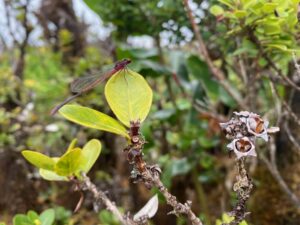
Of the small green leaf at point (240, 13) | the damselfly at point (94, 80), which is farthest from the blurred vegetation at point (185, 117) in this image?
the damselfly at point (94, 80)

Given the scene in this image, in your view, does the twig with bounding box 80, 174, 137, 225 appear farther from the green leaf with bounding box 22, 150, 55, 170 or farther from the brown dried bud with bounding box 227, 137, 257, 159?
the brown dried bud with bounding box 227, 137, 257, 159

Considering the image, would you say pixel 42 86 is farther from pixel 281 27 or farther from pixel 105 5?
pixel 281 27

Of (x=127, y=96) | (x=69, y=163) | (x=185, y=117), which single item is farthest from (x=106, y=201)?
(x=185, y=117)

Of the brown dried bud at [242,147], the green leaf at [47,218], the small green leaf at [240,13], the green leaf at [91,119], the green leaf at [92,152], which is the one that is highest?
the small green leaf at [240,13]

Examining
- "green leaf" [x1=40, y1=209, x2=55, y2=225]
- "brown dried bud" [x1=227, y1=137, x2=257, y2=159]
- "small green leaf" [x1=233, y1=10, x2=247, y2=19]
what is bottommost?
"green leaf" [x1=40, y1=209, x2=55, y2=225]

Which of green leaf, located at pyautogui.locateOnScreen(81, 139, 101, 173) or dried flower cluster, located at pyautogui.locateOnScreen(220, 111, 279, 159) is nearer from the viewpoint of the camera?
dried flower cluster, located at pyautogui.locateOnScreen(220, 111, 279, 159)

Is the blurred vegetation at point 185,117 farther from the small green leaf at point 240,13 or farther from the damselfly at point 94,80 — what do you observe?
the damselfly at point 94,80

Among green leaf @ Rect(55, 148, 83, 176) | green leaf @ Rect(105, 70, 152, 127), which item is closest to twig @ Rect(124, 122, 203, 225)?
green leaf @ Rect(105, 70, 152, 127)

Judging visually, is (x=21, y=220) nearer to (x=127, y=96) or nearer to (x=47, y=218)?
(x=47, y=218)
